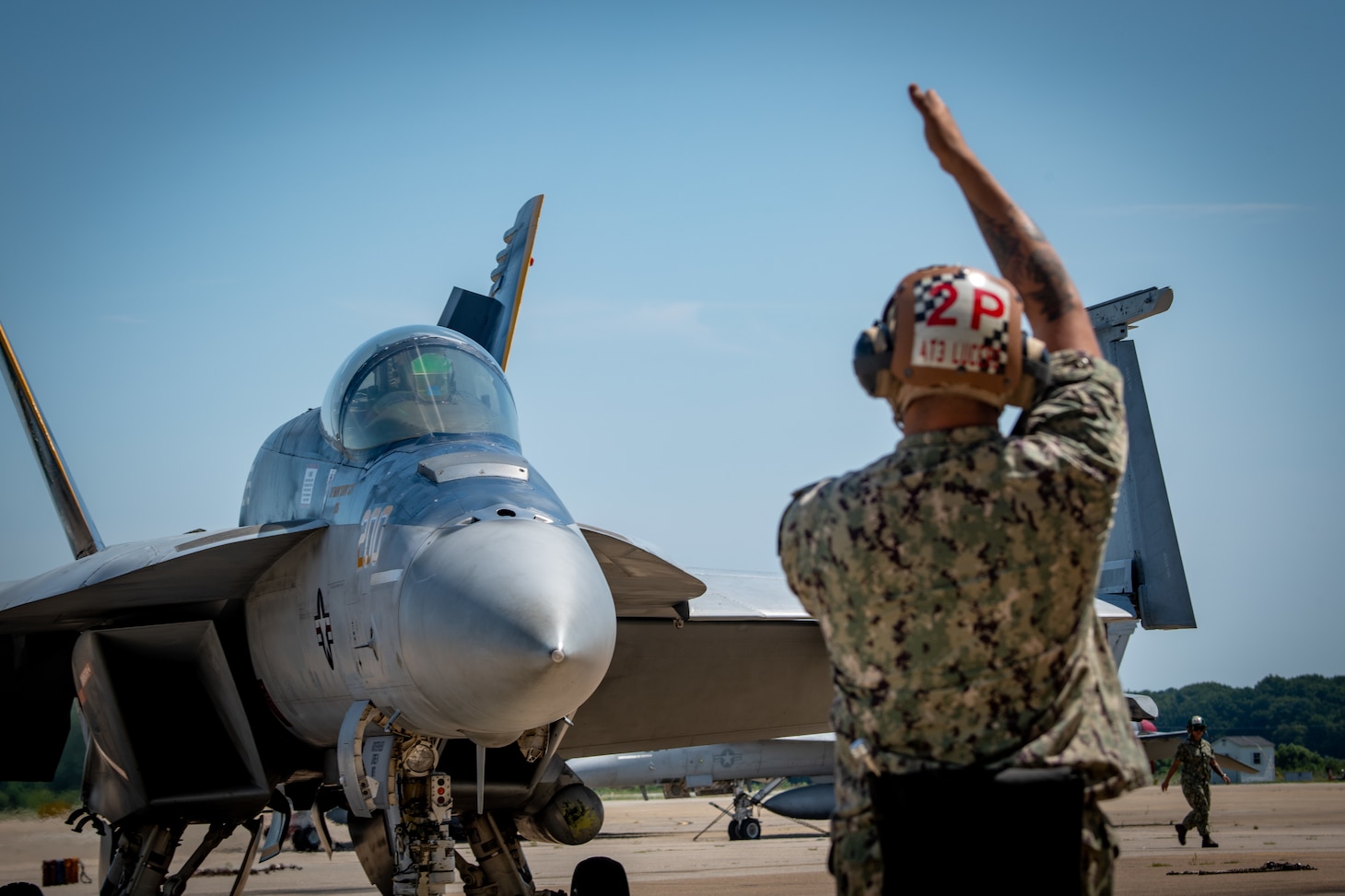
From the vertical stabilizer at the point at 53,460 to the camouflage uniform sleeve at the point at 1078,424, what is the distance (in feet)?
33.4

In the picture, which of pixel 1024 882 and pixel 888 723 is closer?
pixel 1024 882

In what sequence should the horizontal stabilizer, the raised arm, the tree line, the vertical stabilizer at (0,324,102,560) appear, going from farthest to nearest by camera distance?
the tree line, the horizontal stabilizer, the vertical stabilizer at (0,324,102,560), the raised arm

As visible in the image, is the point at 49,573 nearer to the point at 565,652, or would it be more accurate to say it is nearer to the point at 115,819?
the point at 115,819

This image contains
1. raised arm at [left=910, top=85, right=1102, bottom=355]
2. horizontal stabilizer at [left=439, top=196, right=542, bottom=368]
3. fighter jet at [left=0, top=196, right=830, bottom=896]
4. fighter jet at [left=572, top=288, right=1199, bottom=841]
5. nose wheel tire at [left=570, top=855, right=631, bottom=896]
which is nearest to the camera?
raised arm at [left=910, top=85, right=1102, bottom=355]

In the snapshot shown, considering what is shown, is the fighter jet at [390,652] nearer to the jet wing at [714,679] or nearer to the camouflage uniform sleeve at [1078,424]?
the jet wing at [714,679]

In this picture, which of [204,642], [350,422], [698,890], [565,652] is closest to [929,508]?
[565,652]

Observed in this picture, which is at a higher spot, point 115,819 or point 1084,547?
point 1084,547

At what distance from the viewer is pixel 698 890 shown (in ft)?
40.4

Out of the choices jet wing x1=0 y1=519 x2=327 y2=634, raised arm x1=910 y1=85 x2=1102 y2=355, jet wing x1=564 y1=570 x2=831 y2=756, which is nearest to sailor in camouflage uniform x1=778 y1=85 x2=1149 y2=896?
raised arm x1=910 y1=85 x2=1102 y2=355

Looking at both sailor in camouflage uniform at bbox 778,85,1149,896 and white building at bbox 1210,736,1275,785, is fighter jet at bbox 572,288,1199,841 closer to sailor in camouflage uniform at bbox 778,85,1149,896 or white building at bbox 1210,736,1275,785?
sailor in camouflage uniform at bbox 778,85,1149,896

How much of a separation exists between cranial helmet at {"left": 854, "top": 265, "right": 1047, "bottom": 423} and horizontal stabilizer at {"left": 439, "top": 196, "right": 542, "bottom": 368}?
33.5 ft

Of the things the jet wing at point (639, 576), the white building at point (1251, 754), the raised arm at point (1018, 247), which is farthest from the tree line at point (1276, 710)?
the raised arm at point (1018, 247)

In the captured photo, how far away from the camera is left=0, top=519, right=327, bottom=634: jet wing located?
7.04 meters

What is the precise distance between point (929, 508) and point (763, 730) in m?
8.13
